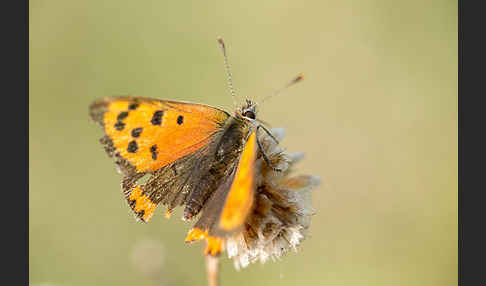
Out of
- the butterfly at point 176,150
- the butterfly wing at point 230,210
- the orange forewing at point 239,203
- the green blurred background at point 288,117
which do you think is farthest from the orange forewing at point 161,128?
the green blurred background at point 288,117

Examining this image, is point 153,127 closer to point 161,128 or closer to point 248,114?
point 161,128

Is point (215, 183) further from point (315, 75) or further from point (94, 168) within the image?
point (315, 75)

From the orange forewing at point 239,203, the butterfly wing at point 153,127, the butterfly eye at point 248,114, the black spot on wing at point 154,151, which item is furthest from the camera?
the butterfly eye at point 248,114

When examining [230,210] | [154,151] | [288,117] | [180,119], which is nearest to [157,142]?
[154,151]

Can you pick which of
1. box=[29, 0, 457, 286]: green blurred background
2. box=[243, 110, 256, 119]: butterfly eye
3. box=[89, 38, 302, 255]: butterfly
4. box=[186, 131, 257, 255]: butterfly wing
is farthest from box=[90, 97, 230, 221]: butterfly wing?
box=[29, 0, 457, 286]: green blurred background

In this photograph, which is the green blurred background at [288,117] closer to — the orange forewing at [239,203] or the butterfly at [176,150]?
the butterfly at [176,150]
